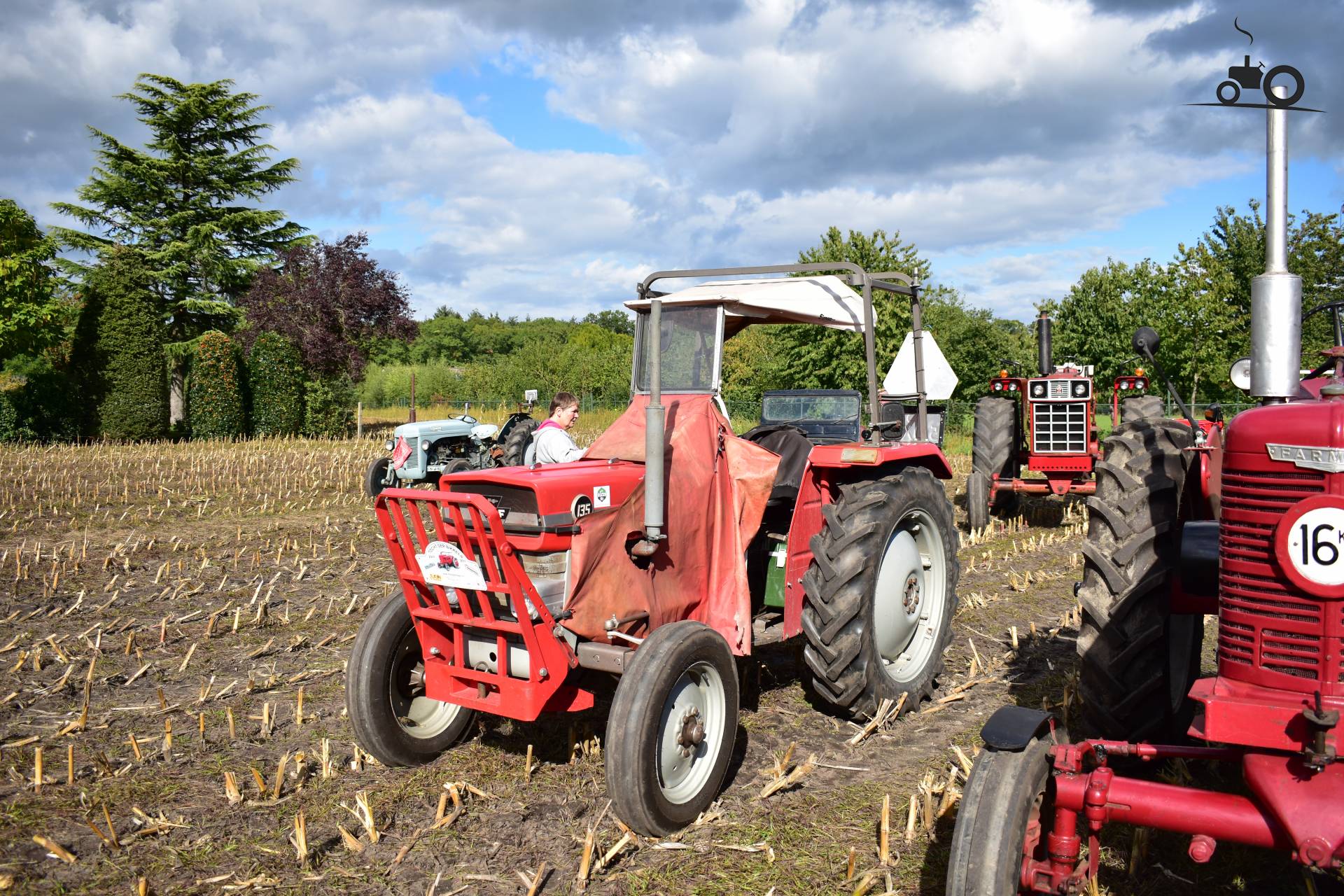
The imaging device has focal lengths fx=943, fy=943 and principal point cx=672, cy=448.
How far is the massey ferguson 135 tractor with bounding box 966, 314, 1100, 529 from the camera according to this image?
10.5 metres

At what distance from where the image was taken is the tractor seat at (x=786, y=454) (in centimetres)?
496

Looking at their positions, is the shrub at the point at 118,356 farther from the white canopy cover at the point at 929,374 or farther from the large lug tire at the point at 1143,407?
the large lug tire at the point at 1143,407

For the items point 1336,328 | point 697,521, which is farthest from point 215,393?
point 1336,328

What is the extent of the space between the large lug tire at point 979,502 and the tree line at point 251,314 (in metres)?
5.54

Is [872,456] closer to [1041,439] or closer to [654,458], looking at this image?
[654,458]

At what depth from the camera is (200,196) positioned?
3153 centimetres

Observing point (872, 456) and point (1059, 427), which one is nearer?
point (872, 456)

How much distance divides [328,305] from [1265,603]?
25801 millimetres

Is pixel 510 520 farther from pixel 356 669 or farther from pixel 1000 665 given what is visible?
pixel 1000 665

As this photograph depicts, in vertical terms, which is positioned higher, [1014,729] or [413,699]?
[1014,729]

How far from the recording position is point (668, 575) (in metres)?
4.14

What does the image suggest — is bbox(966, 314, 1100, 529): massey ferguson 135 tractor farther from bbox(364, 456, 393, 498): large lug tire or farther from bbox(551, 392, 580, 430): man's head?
bbox(364, 456, 393, 498): large lug tire

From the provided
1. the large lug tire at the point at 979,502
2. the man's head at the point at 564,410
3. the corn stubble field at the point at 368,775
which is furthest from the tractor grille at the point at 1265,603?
the large lug tire at the point at 979,502

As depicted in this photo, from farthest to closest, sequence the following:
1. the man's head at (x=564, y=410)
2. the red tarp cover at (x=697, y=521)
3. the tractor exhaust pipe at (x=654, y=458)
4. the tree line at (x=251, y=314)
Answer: the tree line at (x=251, y=314) < the man's head at (x=564, y=410) < the red tarp cover at (x=697, y=521) < the tractor exhaust pipe at (x=654, y=458)
